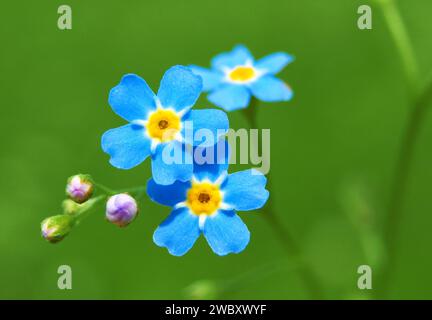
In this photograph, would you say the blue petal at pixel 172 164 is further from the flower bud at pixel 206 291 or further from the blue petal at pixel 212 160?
the flower bud at pixel 206 291

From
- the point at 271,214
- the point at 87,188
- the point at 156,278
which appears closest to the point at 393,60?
the point at 156,278

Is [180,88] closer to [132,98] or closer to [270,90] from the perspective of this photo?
[132,98]

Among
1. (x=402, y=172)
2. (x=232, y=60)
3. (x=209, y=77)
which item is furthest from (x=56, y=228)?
(x=402, y=172)

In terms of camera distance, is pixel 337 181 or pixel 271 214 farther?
pixel 337 181

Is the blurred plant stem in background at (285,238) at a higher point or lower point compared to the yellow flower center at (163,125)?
lower

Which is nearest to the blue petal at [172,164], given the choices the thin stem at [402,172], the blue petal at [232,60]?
the blue petal at [232,60]

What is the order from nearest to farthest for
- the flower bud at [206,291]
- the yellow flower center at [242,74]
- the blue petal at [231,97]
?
the blue petal at [231,97], the yellow flower center at [242,74], the flower bud at [206,291]

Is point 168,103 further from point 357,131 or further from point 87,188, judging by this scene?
point 357,131
